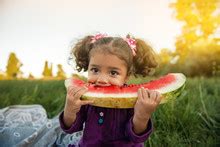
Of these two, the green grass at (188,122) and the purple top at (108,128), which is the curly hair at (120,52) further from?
the green grass at (188,122)

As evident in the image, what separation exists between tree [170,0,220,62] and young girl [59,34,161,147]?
21.5ft

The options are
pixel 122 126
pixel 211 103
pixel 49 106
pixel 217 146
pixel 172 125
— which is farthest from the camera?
pixel 49 106

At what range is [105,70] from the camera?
2.19 meters

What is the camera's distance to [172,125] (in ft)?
10.7

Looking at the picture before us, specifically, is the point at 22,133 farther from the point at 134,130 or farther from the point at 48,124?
the point at 134,130

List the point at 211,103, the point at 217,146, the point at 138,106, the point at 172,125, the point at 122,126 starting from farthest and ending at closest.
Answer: the point at 211,103 → the point at 172,125 → the point at 217,146 → the point at 122,126 → the point at 138,106

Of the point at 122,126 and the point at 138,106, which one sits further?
the point at 122,126

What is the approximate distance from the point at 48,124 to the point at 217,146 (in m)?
1.33

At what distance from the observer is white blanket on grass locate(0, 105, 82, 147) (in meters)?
3.22

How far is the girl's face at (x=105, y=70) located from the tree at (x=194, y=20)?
6607 millimetres

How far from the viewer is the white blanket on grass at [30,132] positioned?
127 inches

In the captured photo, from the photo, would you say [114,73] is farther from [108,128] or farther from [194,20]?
[194,20]

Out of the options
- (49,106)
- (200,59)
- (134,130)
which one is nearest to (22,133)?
(49,106)

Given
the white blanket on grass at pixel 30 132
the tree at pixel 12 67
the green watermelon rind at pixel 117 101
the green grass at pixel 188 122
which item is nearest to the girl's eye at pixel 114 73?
the green watermelon rind at pixel 117 101
